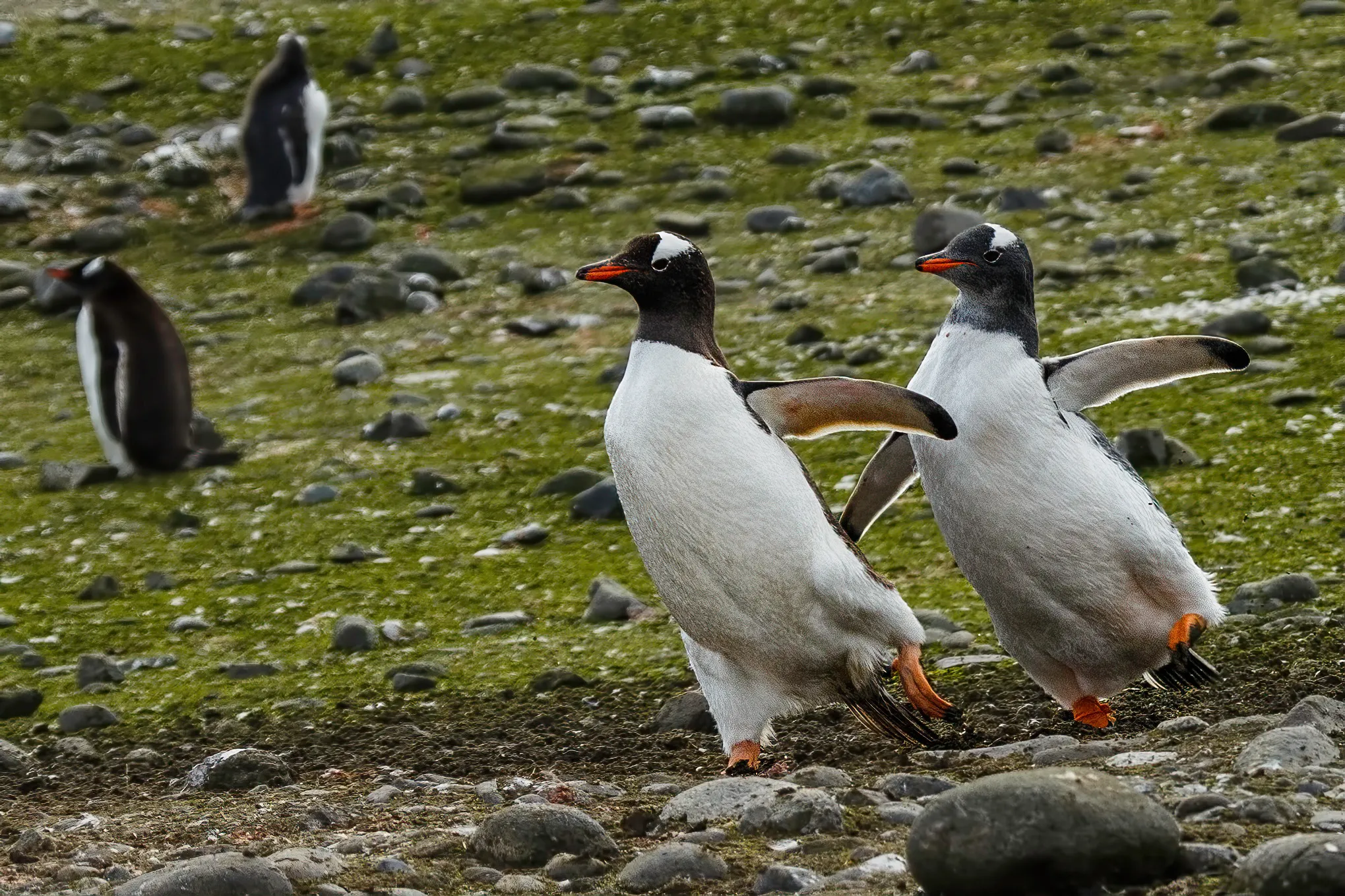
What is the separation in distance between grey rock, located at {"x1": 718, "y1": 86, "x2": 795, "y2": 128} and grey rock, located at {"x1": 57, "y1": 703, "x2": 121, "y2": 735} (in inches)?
287

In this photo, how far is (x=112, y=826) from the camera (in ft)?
12.6

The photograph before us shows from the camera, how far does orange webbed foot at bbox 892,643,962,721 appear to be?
401cm

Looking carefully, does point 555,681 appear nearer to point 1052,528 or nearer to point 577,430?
point 1052,528

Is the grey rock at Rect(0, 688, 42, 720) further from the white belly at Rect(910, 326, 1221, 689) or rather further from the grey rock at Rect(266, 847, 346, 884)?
the white belly at Rect(910, 326, 1221, 689)

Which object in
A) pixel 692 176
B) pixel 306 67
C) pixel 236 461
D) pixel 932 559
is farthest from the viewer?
pixel 306 67

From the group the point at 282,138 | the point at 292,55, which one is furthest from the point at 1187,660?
the point at 292,55

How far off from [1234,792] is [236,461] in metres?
5.36

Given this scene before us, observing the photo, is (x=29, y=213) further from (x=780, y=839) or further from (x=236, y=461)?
(x=780, y=839)

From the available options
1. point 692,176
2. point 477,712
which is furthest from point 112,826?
point 692,176

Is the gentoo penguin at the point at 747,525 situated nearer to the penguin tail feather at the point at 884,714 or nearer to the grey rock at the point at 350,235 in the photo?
the penguin tail feather at the point at 884,714

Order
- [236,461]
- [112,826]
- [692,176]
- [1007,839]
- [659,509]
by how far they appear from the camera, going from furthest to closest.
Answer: [692,176], [236,461], [659,509], [112,826], [1007,839]

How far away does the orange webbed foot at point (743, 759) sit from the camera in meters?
4.04

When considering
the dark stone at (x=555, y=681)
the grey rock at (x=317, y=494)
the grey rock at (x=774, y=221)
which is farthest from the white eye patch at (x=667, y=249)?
the grey rock at (x=774, y=221)

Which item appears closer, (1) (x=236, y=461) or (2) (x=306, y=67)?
(1) (x=236, y=461)
